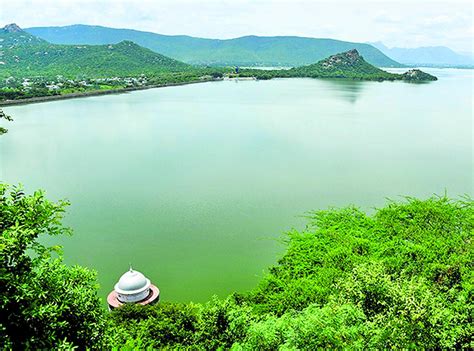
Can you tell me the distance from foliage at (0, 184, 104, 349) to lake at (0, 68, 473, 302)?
12.5 feet

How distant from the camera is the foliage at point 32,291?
283 centimetres

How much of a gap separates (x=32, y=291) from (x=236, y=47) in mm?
172042

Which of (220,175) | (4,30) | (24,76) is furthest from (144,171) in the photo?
(4,30)

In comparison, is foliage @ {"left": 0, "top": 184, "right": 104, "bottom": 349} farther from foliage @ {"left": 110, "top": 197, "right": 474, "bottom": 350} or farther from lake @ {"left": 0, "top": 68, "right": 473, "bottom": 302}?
lake @ {"left": 0, "top": 68, "right": 473, "bottom": 302}

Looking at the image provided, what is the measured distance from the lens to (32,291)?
2.87m

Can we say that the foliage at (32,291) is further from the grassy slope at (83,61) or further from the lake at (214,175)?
the grassy slope at (83,61)

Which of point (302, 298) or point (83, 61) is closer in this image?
point (302, 298)

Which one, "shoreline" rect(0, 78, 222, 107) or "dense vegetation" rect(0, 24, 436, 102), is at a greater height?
"dense vegetation" rect(0, 24, 436, 102)

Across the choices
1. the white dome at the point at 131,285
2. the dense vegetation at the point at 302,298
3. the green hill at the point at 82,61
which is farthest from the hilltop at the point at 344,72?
the white dome at the point at 131,285

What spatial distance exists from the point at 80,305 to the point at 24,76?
63.2 metres

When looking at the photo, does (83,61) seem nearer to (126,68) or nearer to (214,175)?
(126,68)

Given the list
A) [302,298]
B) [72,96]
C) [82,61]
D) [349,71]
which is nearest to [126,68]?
[82,61]

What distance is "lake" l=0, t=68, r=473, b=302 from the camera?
8.57 m

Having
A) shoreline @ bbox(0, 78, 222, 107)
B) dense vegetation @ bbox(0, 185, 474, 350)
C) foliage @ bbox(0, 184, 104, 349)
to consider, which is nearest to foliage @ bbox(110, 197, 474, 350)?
dense vegetation @ bbox(0, 185, 474, 350)
